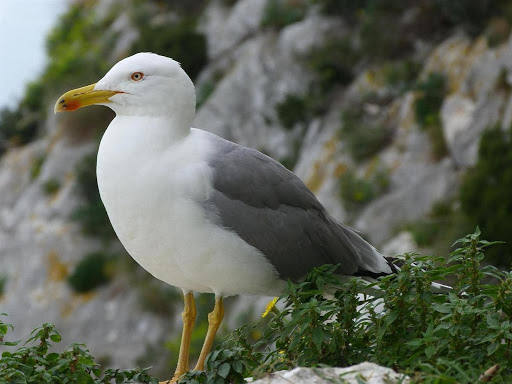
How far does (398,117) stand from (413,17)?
9.95ft

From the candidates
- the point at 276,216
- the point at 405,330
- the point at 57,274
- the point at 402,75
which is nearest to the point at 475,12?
the point at 402,75

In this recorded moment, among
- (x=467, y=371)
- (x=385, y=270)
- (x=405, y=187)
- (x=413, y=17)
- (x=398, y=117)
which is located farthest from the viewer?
(x=413, y=17)

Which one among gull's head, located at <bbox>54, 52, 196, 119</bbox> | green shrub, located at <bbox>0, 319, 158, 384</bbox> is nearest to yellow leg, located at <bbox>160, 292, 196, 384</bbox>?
green shrub, located at <bbox>0, 319, 158, 384</bbox>

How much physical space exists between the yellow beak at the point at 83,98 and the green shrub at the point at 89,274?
1316cm

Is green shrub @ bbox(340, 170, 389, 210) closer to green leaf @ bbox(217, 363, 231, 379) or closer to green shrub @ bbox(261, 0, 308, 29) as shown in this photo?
green shrub @ bbox(261, 0, 308, 29)

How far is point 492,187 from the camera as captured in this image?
33.5ft

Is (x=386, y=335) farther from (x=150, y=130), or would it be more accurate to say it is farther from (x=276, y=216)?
(x=150, y=130)

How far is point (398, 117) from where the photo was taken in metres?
14.1

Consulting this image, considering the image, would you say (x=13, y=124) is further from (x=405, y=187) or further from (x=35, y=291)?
(x=405, y=187)

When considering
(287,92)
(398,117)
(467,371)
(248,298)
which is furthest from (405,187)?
(467,371)

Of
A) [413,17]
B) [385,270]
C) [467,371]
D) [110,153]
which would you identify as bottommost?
[467,371]

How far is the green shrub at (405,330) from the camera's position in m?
3.07

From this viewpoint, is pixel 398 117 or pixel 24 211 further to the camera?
pixel 24 211

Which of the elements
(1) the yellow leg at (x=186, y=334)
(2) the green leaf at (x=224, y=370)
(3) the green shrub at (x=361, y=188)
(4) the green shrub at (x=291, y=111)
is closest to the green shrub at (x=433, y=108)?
(3) the green shrub at (x=361, y=188)
